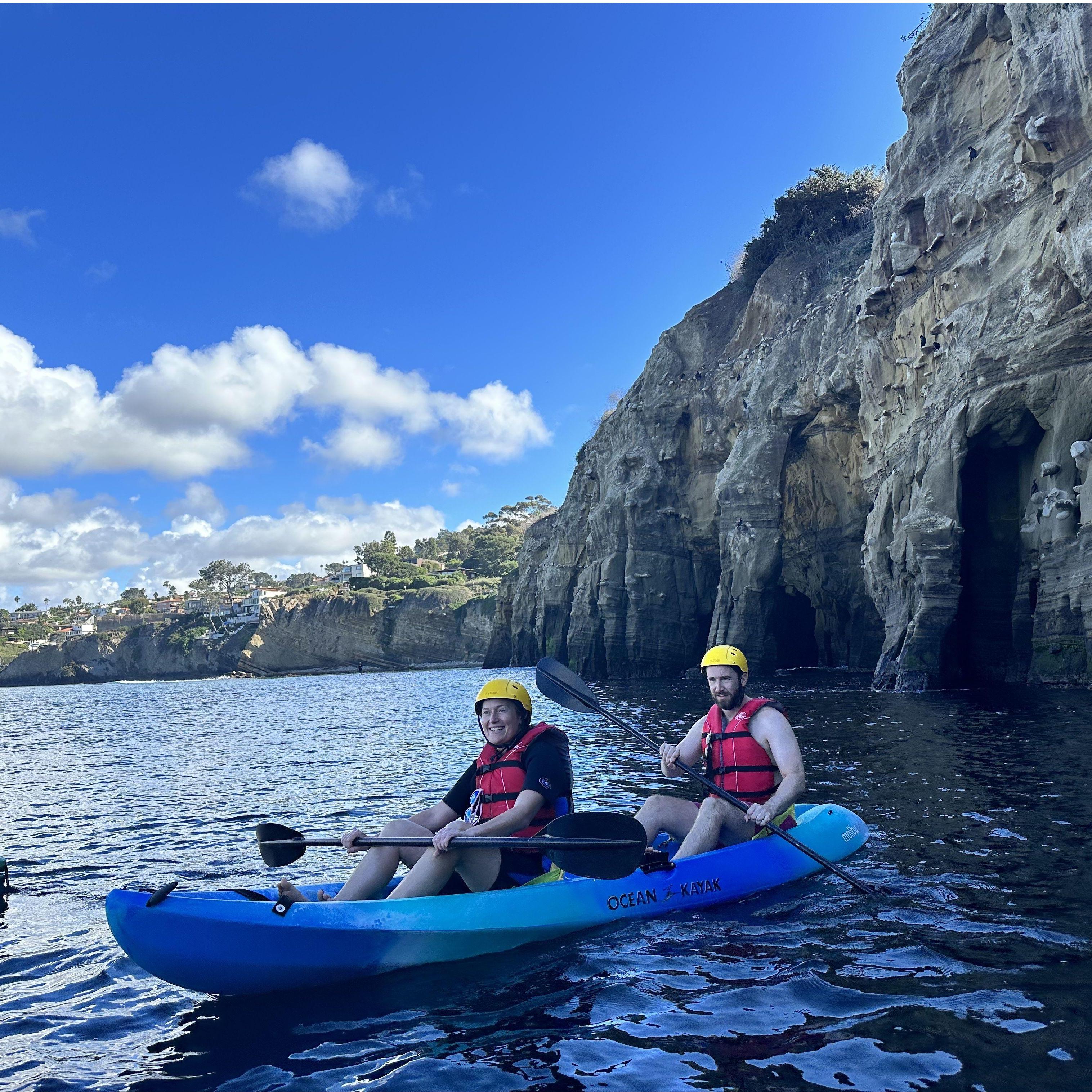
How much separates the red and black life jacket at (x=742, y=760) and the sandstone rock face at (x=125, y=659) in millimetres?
82774

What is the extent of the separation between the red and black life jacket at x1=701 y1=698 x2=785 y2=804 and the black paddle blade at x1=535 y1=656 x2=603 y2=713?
123 cm

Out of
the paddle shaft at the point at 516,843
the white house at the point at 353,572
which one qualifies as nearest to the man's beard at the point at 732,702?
the paddle shaft at the point at 516,843

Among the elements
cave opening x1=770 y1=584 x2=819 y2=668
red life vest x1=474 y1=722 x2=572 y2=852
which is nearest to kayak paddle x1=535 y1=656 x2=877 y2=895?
red life vest x1=474 y1=722 x2=572 y2=852

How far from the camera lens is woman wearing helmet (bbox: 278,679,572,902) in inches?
204

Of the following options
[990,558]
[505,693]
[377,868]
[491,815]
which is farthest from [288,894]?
[990,558]

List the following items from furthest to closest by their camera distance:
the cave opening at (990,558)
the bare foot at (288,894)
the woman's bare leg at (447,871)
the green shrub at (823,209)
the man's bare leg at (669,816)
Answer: the green shrub at (823,209), the cave opening at (990,558), the man's bare leg at (669,816), the woman's bare leg at (447,871), the bare foot at (288,894)

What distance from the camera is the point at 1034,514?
59.7 feet

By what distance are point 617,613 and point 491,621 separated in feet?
119

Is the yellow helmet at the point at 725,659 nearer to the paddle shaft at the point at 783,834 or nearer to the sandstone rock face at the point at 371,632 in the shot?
the paddle shaft at the point at 783,834

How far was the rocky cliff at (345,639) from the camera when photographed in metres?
74.8

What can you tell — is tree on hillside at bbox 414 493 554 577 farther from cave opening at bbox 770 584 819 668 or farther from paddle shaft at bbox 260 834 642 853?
paddle shaft at bbox 260 834 642 853

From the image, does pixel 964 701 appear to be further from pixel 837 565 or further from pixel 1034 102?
pixel 837 565

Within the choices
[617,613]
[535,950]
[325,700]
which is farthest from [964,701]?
[325,700]

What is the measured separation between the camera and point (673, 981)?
4590mm
